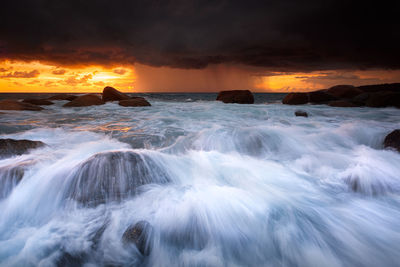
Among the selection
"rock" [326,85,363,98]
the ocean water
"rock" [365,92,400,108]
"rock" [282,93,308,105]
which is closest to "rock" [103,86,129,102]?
the ocean water

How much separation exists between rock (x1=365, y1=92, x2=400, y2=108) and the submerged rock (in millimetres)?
17822

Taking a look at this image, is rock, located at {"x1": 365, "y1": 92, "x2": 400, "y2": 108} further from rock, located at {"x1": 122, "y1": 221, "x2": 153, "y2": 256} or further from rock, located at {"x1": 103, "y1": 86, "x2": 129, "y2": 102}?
rock, located at {"x1": 103, "y1": 86, "x2": 129, "y2": 102}

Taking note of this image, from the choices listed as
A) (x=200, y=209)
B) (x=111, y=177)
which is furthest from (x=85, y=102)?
(x=200, y=209)

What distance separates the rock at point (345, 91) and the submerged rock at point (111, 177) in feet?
82.4

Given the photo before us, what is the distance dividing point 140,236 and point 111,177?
106 centimetres

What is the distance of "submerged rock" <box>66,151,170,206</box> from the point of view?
2.45 meters

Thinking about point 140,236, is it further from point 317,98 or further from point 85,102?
point 317,98

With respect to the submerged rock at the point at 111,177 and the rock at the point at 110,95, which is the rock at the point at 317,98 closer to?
the rock at the point at 110,95

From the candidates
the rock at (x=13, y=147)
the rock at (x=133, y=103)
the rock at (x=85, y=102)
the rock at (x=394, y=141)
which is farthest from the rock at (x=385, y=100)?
the rock at (x=85, y=102)

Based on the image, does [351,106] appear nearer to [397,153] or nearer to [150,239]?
[397,153]

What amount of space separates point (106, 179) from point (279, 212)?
2225 mm

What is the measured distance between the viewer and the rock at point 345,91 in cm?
2195

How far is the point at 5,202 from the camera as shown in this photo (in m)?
2.39

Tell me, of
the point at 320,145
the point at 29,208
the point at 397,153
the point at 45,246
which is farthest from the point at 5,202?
the point at 397,153
